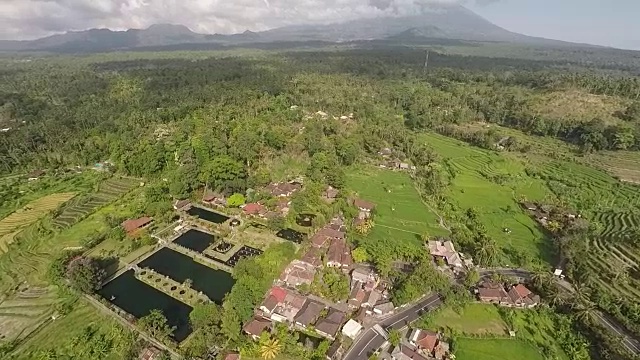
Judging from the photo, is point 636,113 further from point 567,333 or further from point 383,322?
point 383,322

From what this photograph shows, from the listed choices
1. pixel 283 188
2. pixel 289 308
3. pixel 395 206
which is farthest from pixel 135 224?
pixel 395 206

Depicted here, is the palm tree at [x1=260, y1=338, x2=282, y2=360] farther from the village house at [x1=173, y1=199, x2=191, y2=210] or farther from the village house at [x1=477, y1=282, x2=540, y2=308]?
the village house at [x1=173, y1=199, x2=191, y2=210]

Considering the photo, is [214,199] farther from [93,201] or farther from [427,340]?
[427,340]

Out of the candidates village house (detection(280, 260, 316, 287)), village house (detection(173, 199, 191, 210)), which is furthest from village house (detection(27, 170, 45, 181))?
village house (detection(280, 260, 316, 287))

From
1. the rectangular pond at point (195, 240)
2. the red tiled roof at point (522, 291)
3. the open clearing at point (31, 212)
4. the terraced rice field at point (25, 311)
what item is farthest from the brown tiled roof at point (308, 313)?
the open clearing at point (31, 212)

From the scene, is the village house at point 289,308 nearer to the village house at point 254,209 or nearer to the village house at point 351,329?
the village house at point 351,329

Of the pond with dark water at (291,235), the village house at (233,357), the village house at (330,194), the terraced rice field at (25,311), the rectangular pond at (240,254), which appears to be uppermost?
the village house at (330,194)

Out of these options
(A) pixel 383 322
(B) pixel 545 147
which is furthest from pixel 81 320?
(B) pixel 545 147
